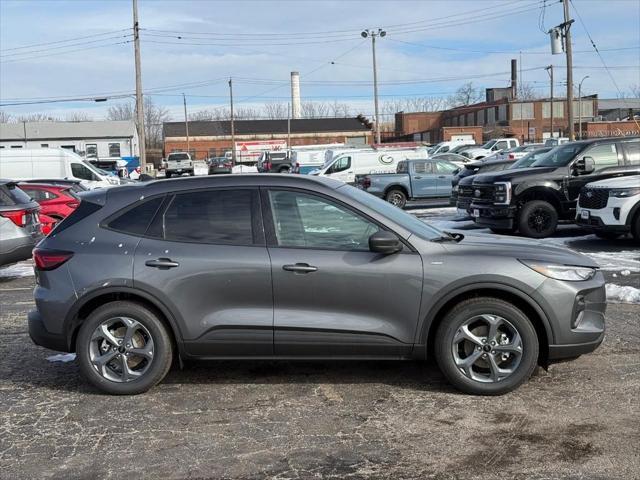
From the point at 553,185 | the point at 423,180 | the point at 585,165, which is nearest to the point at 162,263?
the point at 553,185

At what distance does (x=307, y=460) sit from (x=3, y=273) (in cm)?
1012

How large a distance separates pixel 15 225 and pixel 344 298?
7253 mm

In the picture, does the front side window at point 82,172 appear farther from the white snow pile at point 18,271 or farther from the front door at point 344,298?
the front door at point 344,298

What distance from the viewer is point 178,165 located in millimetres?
53344

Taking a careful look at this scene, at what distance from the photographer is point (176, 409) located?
15.8 ft

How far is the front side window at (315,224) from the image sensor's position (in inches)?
194

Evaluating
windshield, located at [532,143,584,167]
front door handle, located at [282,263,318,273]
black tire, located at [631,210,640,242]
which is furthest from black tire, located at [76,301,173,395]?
windshield, located at [532,143,584,167]

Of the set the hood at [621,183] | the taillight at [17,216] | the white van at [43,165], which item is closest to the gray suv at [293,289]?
the taillight at [17,216]

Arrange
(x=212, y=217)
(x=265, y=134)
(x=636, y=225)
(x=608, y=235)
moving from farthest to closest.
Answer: (x=265, y=134) < (x=608, y=235) < (x=636, y=225) < (x=212, y=217)

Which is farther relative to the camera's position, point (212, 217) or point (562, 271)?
point (212, 217)

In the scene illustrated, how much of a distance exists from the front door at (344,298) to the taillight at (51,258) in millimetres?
1556

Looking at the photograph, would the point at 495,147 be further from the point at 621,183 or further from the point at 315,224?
the point at 315,224

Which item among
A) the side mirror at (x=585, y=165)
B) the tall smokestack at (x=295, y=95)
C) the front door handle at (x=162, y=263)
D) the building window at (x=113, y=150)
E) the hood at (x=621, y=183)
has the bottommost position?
the front door handle at (x=162, y=263)

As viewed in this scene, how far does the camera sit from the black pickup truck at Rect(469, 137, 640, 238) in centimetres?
1372
